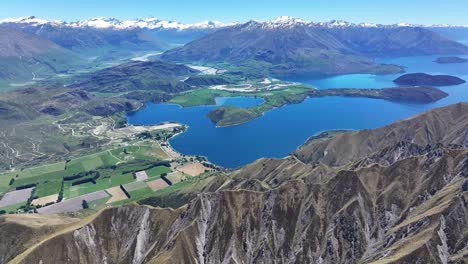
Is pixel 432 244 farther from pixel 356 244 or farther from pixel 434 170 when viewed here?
pixel 434 170

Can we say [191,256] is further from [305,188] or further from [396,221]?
[396,221]

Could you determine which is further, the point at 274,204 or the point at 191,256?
the point at 274,204

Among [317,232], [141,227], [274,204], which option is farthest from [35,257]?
[317,232]

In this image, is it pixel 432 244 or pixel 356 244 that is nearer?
pixel 432 244

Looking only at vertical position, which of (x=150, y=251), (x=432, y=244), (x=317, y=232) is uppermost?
(x=432, y=244)

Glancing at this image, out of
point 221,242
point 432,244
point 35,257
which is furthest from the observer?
point 221,242

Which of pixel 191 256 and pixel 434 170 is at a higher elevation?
pixel 434 170

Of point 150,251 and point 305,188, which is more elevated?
point 305,188

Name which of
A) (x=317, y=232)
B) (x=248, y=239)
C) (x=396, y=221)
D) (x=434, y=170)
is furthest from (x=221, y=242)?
(x=434, y=170)

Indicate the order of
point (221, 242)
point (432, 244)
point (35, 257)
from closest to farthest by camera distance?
point (432, 244), point (35, 257), point (221, 242)
